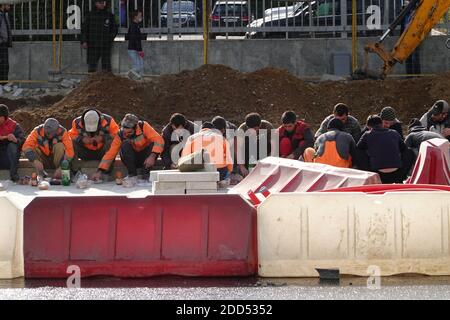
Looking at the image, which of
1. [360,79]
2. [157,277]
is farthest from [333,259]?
[360,79]

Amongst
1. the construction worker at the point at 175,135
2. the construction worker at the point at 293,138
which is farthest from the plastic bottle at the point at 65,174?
the construction worker at the point at 293,138

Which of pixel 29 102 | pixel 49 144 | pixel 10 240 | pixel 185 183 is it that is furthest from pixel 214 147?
pixel 29 102

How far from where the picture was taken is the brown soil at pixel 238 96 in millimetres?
23609

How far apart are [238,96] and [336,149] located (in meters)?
7.00

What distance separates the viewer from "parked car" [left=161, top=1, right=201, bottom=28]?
1043 inches

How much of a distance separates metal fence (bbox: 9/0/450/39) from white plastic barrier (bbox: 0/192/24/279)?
15.0m

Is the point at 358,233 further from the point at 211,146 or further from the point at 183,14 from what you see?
the point at 183,14

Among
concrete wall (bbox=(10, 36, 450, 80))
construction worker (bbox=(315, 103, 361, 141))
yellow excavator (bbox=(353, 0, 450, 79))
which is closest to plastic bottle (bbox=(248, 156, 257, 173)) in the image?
construction worker (bbox=(315, 103, 361, 141))

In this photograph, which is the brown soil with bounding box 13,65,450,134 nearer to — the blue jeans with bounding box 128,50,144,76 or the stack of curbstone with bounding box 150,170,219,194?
the blue jeans with bounding box 128,50,144,76

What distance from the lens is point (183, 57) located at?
1042 inches

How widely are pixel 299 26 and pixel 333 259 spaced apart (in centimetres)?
1566

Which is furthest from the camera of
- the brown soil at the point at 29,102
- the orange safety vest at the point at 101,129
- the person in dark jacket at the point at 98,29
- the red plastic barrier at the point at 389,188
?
the person in dark jacket at the point at 98,29

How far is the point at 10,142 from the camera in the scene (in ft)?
63.3

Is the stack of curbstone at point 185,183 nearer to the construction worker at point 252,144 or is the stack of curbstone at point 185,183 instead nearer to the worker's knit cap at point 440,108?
the construction worker at point 252,144
